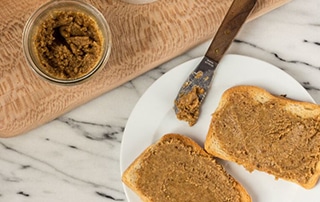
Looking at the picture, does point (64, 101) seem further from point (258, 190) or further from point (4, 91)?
point (258, 190)

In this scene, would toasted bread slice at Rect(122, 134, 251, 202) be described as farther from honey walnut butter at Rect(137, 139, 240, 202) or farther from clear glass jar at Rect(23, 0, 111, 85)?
clear glass jar at Rect(23, 0, 111, 85)

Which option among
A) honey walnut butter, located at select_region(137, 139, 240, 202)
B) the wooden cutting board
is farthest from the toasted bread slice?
the wooden cutting board

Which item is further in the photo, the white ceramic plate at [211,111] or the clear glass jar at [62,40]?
the white ceramic plate at [211,111]

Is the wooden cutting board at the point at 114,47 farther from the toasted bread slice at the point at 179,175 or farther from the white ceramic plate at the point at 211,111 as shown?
the toasted bread slice at the point at 179,175

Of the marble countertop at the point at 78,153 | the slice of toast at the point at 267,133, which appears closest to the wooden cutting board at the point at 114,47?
the marble countertop at the point at 78,153

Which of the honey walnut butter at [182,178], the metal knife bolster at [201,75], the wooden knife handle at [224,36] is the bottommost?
the honey walnut butter at [182,178]

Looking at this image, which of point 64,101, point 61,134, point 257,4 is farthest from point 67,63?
point 257,4
